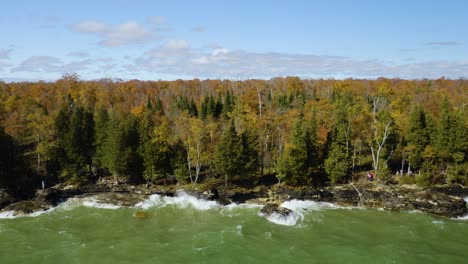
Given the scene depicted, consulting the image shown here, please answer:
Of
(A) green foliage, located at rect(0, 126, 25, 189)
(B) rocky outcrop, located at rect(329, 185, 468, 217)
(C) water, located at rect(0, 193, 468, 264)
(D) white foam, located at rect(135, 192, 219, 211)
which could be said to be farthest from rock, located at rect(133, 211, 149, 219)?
(B) rocky outcrop, located at rect(329, 185, 468, 217)

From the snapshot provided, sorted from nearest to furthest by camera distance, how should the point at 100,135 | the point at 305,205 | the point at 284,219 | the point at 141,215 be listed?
the point at 284,219
the point at 141,215
the point at 305,205
the point at 100,135

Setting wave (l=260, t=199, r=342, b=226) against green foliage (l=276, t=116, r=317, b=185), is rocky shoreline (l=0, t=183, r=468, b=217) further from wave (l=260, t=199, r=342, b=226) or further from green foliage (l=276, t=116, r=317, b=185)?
green foliage (l=276, t=116, r=317, b=185)

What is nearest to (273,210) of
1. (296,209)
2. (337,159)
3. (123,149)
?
(296,209)

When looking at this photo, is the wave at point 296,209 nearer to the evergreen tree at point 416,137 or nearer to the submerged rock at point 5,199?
the evergreen tree at point 416,137

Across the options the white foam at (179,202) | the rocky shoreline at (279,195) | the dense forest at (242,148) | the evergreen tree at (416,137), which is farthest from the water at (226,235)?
the evergreen tree at (416,137)

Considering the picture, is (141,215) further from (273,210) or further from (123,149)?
(273,210)

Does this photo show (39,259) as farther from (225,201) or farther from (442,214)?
(442,214)

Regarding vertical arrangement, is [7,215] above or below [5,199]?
below
